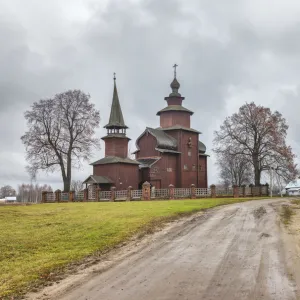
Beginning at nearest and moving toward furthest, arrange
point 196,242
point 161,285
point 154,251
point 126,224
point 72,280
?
point 161,285
point 72,280
point 154,251
point 196,242
point 126,224

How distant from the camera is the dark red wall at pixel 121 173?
49062 mm

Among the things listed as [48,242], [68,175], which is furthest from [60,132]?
[48,242]

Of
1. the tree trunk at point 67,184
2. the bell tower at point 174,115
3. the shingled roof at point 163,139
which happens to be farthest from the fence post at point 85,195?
the bell tower at point 174,115

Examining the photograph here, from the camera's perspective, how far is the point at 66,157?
172 ft

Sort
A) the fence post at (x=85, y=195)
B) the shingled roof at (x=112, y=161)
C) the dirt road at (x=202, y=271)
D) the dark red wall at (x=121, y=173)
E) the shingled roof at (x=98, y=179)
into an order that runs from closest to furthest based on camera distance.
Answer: the dirt road at (x=202, y=271) < the fence post at (x=85, y=195) < the shingled roof at (x=98, y=179) < the dark red wall at (x=121, y=173) < the shingled roof at (x=112, y=161)

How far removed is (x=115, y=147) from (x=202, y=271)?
139 feet

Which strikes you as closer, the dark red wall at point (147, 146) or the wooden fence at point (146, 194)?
the wooden fence at point (146, 194)

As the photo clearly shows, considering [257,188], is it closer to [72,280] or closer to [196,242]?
[196,242]

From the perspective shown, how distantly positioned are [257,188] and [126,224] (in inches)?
1454

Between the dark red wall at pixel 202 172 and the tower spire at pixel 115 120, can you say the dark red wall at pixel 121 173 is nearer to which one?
the tower spire at pixel 115 120

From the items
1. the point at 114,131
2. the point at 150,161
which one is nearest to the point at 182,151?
the point at 150,161

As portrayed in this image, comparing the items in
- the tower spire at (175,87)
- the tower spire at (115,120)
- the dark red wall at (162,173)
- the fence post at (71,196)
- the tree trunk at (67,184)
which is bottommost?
the fence post at (71,196)

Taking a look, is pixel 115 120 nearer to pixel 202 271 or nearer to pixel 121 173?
pixel 121 173

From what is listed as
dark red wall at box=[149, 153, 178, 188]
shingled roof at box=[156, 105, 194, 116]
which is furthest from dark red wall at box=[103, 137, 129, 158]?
shingled roof at box=[156, 105, 194, 116]
